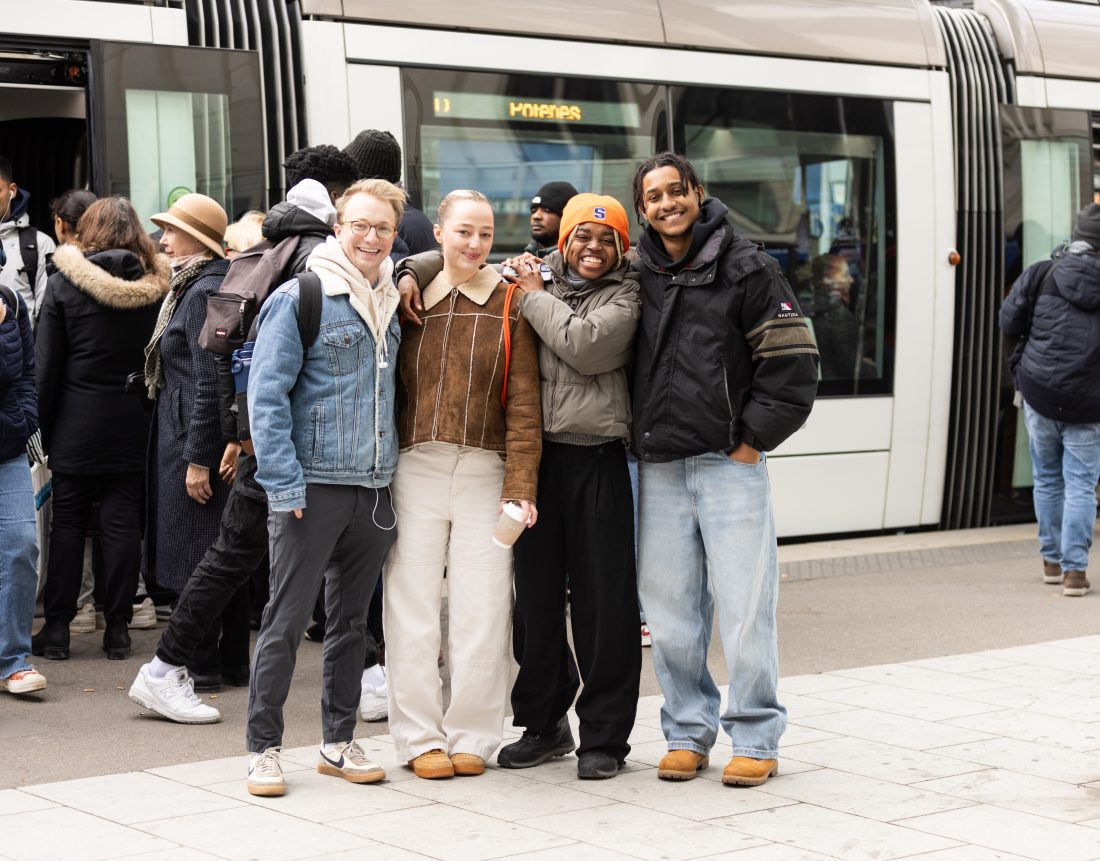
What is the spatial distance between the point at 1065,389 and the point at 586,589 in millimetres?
4382

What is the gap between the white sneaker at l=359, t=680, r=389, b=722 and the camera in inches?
232

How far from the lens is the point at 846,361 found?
9.99 m

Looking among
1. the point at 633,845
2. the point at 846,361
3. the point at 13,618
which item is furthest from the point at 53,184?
the point at 633,845

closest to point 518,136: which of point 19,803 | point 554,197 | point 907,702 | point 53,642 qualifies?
point 554,197

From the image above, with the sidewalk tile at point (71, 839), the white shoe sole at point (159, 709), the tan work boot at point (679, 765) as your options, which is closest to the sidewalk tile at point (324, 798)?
the sidewalk tile at point (71, 839)

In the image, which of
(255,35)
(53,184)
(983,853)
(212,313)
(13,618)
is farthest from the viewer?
(53,184)

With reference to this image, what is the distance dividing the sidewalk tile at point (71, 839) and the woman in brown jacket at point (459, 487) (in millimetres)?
963

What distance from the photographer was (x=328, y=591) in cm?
504

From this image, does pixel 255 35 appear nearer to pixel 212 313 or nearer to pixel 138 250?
pixel 138 250

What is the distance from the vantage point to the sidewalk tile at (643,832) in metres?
4.31

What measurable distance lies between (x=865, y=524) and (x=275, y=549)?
596 cm

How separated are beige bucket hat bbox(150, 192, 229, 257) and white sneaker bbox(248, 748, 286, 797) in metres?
2.27

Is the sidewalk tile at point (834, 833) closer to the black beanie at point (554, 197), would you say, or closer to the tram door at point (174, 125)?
the black beanie at point (554, 197)

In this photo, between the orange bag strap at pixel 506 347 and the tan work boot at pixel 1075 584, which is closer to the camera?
the orange bag strap at pixel 506 347
